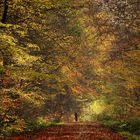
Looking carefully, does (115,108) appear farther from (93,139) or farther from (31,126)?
(93,139)

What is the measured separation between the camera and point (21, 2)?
14438 mm

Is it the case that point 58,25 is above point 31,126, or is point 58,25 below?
above

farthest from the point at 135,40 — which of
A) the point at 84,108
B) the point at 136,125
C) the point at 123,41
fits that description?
the point at 84,108

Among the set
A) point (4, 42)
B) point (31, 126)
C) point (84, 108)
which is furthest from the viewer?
point (84, 108)

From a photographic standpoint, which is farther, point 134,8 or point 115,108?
point 115,108

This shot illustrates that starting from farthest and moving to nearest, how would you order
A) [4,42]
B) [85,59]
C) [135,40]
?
[85,59]
[135,40]
[4,42]

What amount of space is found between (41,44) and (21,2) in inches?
419

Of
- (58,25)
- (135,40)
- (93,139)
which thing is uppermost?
(58,25)

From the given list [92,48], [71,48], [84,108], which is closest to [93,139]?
[71,48]

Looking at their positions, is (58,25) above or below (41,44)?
above

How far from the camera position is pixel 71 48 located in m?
31.9

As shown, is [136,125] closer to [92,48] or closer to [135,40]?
[135,40]

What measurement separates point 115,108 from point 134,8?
14.3 metres

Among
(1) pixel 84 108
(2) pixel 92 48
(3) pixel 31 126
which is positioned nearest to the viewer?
(3) pixel 31 126
